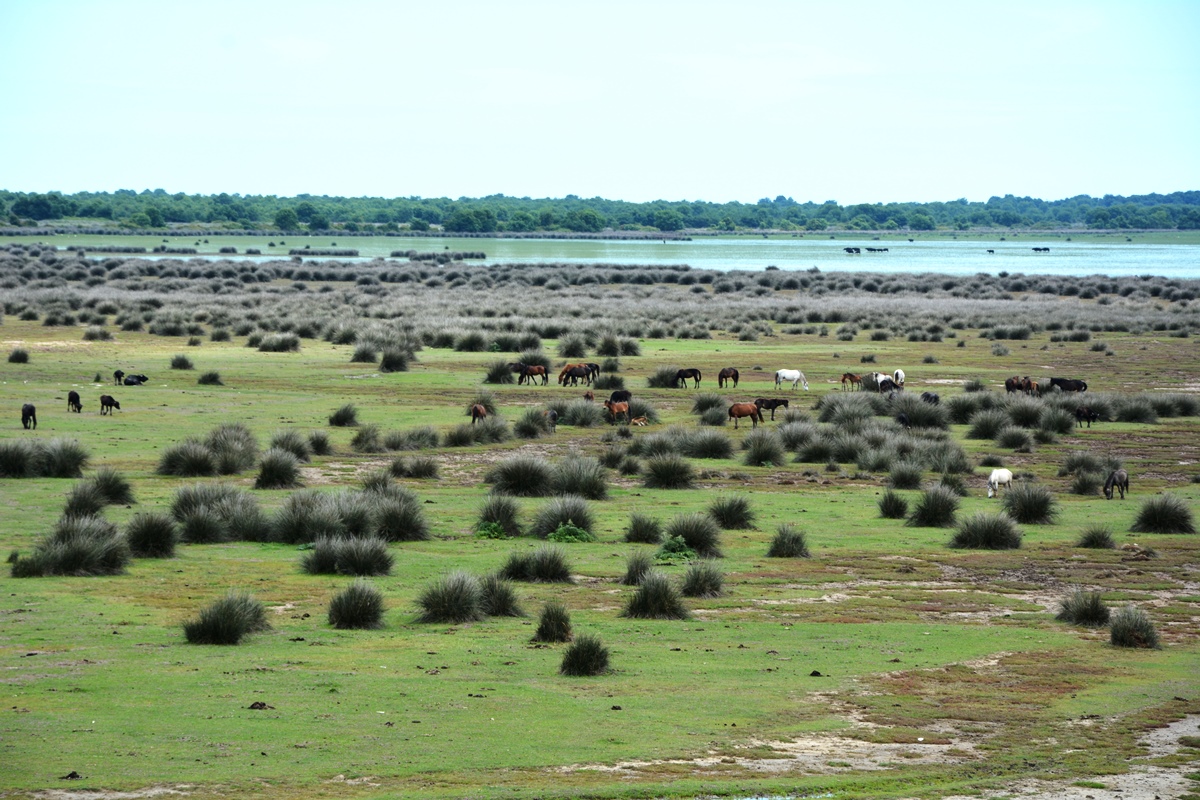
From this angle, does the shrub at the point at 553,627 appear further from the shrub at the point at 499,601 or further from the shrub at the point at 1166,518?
the shrub at the point at 1166,518

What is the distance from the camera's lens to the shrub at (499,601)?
50.6 ft

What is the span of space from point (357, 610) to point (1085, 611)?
26.5ft

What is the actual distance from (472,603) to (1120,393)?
30.7 m

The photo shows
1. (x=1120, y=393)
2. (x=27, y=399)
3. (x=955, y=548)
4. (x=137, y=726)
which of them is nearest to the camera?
(x=137, y=726)

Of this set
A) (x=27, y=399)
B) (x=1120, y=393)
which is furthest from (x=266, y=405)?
(x=1120, y=393)

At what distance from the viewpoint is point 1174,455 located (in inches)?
1178

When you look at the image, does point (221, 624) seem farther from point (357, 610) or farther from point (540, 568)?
point (540, 568)

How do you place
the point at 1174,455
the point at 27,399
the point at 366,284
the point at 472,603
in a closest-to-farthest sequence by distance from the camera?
the point at 472,603 < the point at 1174,455 < the point at 27,399 < the point at 366,284

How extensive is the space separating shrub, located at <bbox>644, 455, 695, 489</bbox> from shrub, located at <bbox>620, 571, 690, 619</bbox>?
972 cm

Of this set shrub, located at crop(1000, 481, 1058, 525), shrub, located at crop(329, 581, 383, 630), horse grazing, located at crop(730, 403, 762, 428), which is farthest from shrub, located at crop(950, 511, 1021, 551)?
horse grazing, located at crop(730, 403, 762, 428)

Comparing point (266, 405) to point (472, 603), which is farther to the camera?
point (266, 405)

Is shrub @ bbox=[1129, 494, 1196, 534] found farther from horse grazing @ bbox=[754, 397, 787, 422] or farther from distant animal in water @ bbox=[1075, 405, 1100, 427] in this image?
distant animal in water @ bbox=[1075, 405, 1100, 427]

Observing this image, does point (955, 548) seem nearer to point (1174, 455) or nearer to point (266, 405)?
point (1174, 455)

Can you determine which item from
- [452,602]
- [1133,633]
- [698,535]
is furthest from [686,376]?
[1133,633]
